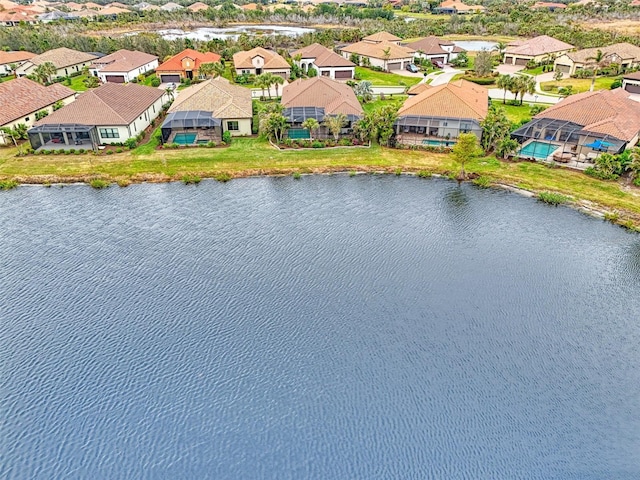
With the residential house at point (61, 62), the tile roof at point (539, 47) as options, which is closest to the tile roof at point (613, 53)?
the tile roof at point (539, 47)

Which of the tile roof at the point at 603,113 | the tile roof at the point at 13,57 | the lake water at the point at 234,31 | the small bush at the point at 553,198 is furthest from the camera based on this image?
the lake water at the point at 234,31

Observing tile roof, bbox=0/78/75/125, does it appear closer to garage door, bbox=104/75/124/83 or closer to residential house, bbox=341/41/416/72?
garage door, bbox=104/75/124/83

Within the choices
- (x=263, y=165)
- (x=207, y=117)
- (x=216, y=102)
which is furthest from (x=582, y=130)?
(x=216, y=102)

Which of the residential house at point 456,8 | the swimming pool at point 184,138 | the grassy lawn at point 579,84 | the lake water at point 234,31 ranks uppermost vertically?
the residential house at point 456,8

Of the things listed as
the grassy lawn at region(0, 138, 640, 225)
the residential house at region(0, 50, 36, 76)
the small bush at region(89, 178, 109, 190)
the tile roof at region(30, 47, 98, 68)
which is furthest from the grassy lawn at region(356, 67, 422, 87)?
the residential house at region(0, 50, 36, 76)

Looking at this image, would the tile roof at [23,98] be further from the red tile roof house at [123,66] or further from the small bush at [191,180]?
the small bush at [191,180]

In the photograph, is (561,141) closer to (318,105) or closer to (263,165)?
(318,105)

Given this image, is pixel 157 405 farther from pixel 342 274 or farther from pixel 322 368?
pixel 342 274
